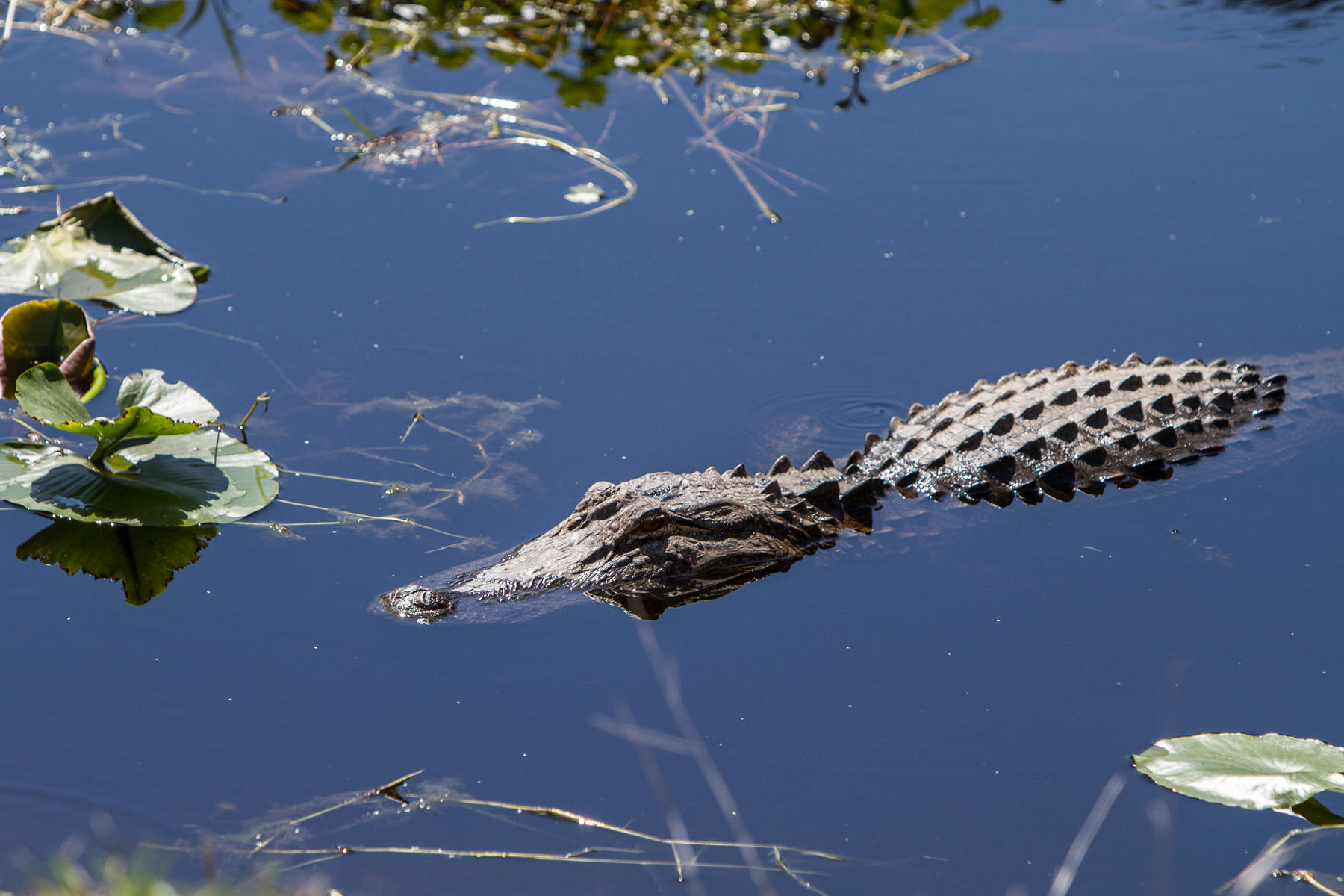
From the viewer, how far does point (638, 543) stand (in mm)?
3604

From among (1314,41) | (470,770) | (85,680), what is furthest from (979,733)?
(1314,41)

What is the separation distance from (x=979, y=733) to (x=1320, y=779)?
2.56 feet

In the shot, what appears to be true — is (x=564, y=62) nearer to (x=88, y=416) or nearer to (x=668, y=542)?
(x=88, y=416)

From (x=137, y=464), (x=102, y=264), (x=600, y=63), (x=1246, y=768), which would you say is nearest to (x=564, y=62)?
(x=600, y=63)

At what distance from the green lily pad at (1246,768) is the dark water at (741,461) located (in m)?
0.07

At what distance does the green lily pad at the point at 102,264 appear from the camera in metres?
4.60

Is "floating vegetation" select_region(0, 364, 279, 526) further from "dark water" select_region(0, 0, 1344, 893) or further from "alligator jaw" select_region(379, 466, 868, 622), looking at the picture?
"alligator jaw" select_region(379, 466, 868, 622)

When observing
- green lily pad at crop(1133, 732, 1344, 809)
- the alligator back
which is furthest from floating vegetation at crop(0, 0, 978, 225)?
green lily pad at crop(1133, 732, 1344, 809)

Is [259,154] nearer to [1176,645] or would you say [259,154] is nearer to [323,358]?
[323,358]

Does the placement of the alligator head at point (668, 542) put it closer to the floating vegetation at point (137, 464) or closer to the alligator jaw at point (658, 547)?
the alligator jaw at point (658, 547)

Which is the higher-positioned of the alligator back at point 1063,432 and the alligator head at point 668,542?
the alligator back at point 1063,432

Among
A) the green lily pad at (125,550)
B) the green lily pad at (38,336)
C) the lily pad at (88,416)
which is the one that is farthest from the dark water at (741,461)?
the lily pad at (88,416)

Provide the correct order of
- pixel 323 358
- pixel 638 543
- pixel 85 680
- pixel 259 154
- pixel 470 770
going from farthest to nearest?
1. pixel 259 154
2. pixel 323 358
3. pixel 638 543
4. pixel 85 680
5. pixel 470 770

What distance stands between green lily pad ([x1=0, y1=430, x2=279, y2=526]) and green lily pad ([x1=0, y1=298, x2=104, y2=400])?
45 centimetres
